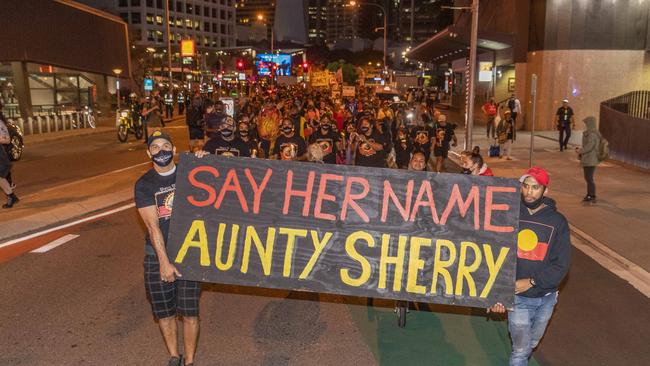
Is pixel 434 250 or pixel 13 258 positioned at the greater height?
pixel 434 250

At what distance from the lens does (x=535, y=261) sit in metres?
4.32

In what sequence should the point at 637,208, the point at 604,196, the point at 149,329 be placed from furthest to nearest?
the point at 604,196
the point at 637,208
the point at 149,329

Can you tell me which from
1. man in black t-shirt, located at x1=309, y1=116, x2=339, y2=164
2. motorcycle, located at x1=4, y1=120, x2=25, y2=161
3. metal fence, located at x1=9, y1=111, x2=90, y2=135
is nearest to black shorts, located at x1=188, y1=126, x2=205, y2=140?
motorcycle, located at x1=4, y1=120, x2=25, y2=161

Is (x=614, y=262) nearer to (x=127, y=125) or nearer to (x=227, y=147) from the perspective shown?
(x=227, y=147)

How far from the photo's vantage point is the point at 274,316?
6.40 m

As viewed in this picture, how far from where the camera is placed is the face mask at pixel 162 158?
4766 millimetres

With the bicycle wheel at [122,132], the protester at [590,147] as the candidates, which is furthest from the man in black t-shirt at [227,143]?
the bicycle wheel at [122,132]

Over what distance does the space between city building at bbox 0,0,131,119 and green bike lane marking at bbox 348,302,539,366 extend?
2609 cm

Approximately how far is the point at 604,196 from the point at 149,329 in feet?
34.2

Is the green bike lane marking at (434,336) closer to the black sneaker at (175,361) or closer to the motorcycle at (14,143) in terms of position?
the black sneaker at (175,361)

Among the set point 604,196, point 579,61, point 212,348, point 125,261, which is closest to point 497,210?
point 212,348

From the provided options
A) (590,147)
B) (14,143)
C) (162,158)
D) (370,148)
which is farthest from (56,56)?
(162,158)

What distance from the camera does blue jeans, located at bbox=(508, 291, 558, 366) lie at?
14.3 feet

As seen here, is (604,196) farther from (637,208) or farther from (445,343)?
(445,343)
